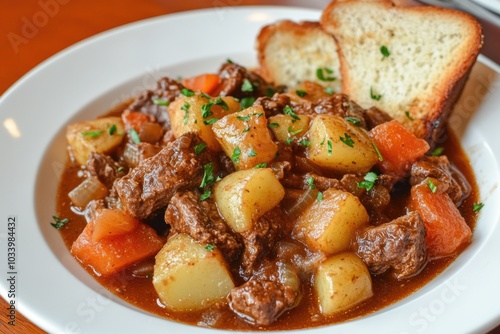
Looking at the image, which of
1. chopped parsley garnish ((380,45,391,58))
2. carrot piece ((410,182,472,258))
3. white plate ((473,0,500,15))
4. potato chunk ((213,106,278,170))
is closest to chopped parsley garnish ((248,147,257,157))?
potato chunk ((213,106,278,170))

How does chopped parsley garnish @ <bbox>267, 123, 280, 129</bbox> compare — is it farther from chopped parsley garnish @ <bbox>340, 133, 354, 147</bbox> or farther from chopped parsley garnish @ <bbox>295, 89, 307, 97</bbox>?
chopped parsley garnish @ <bbox>295, 89, 307, 97</bbox>

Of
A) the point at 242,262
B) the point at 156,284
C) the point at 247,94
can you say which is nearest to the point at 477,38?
the point at 247,94

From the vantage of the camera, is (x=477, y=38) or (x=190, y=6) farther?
(x=190, y=6)

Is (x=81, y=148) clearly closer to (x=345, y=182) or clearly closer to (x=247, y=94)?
(x=247, y=94)

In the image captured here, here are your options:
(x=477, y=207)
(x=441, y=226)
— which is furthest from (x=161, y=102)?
(x=477, y=207)

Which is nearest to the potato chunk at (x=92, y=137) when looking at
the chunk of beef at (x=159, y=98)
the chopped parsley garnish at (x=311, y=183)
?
the chunk of beef at (x=159, y=98)

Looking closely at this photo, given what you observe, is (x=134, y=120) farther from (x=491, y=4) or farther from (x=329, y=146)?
(x=491, y=4)
